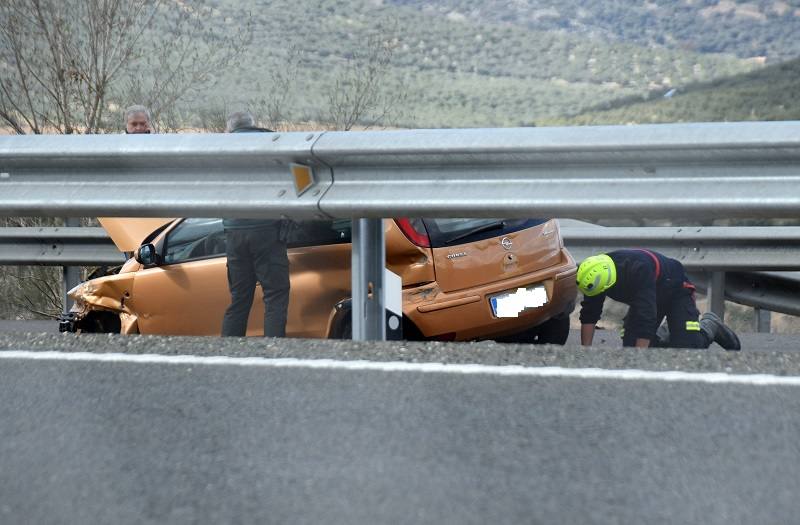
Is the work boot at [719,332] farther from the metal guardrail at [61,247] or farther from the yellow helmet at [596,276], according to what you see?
the metal guardrail at [61,247]

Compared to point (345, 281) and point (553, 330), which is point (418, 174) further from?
point (553, 330)

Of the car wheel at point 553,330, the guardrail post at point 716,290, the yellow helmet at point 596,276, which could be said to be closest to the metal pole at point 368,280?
the car wheel at point 553,330

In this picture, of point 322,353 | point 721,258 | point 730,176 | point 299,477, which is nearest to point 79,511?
point 299,477

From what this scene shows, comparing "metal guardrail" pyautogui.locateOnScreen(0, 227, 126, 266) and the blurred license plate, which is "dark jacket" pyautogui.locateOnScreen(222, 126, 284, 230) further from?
"metal guardrail" pyautogui.locateOnScreen(0, 227, 126, 266)

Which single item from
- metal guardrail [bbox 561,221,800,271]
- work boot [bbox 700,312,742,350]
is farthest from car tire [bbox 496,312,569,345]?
metal guardrail [bbox 561,221,800,271]

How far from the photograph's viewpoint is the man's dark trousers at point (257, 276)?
6.53 meters

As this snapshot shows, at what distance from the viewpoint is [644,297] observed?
25.1 ft

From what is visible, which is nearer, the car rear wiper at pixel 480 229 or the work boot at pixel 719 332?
the car rear wiper at pixel 480 229

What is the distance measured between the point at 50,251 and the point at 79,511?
7.14 metres

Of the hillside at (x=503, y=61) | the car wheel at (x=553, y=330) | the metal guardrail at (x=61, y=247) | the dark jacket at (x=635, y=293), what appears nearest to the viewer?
the car wheel at (x=553, y=330)

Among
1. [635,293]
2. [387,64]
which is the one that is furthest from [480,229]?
[387,64]

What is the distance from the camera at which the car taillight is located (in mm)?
6336

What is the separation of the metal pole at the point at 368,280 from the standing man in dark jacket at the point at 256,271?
5.11ft

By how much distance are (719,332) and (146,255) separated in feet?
13.7
